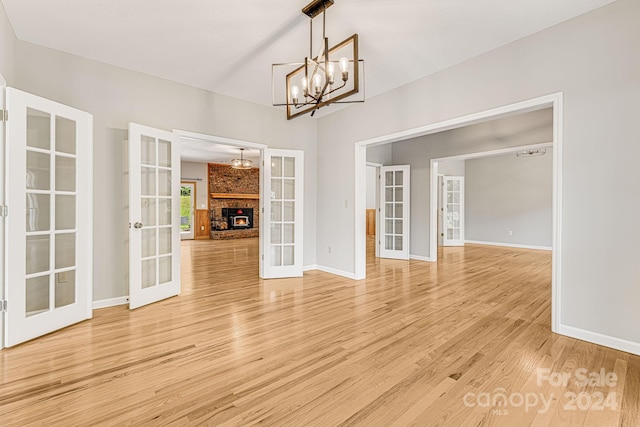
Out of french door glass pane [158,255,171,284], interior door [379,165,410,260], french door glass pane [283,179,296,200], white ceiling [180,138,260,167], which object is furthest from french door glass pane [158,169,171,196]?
interior door [379,165,410,260]

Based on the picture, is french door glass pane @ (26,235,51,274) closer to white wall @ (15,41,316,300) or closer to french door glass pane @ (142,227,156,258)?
white wall @ (15,41,316,300)

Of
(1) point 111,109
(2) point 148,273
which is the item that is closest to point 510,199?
(2) point 148,273

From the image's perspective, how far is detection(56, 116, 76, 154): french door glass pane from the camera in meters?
2.82

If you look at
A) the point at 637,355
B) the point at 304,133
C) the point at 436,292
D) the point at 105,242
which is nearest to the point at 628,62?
the point at 637,355

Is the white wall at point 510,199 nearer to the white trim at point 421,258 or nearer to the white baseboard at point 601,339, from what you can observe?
the white trim at point 421,258

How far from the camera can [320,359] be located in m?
2.24

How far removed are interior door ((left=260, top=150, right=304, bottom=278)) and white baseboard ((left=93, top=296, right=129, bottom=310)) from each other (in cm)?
193

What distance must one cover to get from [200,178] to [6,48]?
322 inches

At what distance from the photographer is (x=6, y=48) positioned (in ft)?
8.51

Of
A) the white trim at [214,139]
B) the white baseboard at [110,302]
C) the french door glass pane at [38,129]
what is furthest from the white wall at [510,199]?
the french door glass pane at [38,129]

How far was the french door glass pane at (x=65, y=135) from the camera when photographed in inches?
A: 111

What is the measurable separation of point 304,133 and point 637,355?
4902mm

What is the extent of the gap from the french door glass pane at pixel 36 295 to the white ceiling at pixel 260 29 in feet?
7.86

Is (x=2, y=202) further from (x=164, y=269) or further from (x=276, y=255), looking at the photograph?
(x=276, y=255)
